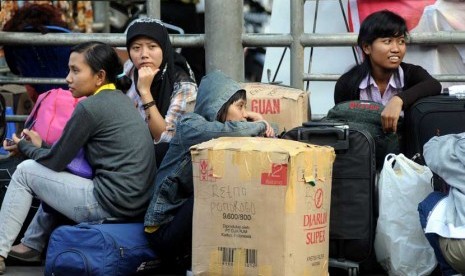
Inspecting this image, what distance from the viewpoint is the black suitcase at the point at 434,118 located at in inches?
268

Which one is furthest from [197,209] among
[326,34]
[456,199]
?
[326,34]

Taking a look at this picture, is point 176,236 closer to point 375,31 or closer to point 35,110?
point 35,110

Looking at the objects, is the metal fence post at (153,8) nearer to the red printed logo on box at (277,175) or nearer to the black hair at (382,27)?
the black hair at (382,27)

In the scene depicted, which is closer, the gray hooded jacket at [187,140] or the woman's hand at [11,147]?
the gray hooded jacket at [187,140]

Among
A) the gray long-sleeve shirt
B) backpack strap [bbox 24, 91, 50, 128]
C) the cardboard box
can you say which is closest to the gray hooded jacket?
the gray long-sleeve shirt

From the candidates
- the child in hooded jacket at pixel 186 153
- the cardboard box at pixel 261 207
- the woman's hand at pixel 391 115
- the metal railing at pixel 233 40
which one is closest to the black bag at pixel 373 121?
the woman's hand at pixel 391 115

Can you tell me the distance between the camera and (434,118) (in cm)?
684

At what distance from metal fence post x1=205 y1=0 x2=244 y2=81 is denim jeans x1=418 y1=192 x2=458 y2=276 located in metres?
2.11

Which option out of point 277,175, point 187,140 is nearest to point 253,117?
point 187,140

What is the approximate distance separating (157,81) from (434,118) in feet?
6.00

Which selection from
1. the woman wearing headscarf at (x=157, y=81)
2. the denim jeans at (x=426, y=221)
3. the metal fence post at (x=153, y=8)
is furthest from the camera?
the metal fence post at (x=153, y=8)

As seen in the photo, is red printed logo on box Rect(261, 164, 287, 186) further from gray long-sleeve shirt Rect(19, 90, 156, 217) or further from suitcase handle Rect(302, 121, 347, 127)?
gray long-sleeve shirt Rect(19, 90, 156, 217)

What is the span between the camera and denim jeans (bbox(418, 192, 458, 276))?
6.27 metres

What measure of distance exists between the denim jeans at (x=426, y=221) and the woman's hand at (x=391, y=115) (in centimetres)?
64
